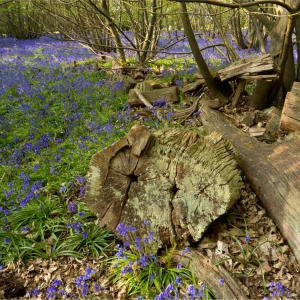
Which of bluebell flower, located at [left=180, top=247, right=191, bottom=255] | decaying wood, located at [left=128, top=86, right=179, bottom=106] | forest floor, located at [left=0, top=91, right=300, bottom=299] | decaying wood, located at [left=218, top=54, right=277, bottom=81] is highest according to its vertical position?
decaying wood, located at [left=218, top=54, right=277, bottom=81]

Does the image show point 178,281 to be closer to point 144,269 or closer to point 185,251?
point 185,251

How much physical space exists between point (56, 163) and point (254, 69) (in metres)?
2.96

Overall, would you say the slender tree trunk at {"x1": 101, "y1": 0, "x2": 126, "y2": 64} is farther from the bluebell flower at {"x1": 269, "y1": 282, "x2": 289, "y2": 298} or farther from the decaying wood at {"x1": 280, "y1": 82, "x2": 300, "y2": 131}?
the bluebell flower at {"x1": 269, "y1": 282, "x2": 289, "y2": 298}

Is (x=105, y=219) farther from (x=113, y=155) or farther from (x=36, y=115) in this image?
(x=36, y=115)

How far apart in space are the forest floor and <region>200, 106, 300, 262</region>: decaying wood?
12 centimetres

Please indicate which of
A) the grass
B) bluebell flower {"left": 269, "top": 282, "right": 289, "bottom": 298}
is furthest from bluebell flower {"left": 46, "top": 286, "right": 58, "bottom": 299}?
bluebell flower {"left": 269, "top": 282, "right": 289, "bottom": 298}

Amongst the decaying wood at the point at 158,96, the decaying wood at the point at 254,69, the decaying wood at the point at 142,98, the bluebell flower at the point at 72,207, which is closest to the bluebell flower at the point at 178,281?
the bluebell flower at the point at 72,207

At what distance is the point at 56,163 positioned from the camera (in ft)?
13.6

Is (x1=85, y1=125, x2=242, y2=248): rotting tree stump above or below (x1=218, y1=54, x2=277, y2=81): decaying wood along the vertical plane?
below

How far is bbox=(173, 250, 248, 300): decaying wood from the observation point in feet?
7.32

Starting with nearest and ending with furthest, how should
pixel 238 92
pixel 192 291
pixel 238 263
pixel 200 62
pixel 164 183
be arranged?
pixel 192 291 < pixel 238 263 < pixel 164 183 < pixel 200 62 < pixel 238 92

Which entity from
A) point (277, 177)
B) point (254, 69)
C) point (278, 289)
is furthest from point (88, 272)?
point (254, 69)

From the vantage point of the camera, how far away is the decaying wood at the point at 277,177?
260 cm

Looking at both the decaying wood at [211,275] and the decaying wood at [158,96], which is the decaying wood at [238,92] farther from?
the decaying wood at [211,275]
